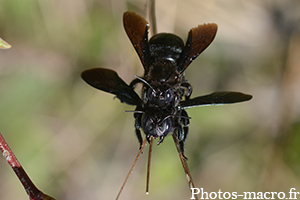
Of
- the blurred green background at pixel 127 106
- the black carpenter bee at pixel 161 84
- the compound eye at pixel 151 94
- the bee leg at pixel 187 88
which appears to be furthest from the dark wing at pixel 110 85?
the blurred green background at pixel 127 106

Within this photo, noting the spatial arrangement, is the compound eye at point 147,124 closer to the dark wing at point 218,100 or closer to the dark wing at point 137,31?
the dark wing at point 218,100

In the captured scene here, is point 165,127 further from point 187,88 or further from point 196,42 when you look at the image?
point 196,42

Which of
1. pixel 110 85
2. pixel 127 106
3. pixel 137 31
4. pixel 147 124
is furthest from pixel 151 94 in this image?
pixel 127 106

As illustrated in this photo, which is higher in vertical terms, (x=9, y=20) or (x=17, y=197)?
(x=9, y=20)

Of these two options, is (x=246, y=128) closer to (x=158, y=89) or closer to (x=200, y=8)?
(x=200, y=8)

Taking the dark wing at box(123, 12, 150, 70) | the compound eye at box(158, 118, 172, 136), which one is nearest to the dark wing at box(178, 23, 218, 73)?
the dark wing at box(123, 12, 150, 70)

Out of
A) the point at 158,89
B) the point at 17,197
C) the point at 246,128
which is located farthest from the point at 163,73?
the point at 17,197

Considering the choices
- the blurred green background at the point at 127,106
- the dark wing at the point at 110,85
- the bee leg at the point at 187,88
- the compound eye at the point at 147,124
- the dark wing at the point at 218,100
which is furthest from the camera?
the blurred green background at the point at 127,106
